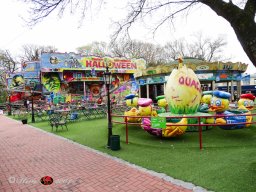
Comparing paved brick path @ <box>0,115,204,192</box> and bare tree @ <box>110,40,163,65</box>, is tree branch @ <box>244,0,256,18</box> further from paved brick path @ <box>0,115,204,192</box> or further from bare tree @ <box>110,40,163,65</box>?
bare tree @ <box>110,40,163,65</box>

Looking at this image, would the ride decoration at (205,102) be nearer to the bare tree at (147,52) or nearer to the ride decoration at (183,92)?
the ride decoration at (183,92)

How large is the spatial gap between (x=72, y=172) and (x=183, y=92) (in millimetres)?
5712

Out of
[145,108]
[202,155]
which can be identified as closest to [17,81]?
[145,108]

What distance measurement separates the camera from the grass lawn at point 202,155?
15.9ft

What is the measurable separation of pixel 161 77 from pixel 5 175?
51.4 feet

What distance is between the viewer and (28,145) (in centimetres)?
968

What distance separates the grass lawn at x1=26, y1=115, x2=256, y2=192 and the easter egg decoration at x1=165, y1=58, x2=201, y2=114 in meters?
1.13

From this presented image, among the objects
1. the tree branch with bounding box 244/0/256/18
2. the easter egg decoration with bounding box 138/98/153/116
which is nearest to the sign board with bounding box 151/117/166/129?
the easter egg decoration with bounding box 138/98/153/116

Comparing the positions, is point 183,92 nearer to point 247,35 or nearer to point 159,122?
point 159,122

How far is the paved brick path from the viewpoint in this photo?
16.2 feet

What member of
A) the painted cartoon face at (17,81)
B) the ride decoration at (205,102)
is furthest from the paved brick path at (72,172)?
the painted cartoon face at (17,81)

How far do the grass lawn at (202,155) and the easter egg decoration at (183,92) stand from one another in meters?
1.13

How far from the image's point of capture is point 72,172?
19.6ft

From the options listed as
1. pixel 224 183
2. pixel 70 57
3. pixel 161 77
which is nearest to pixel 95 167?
pixel 224 183
